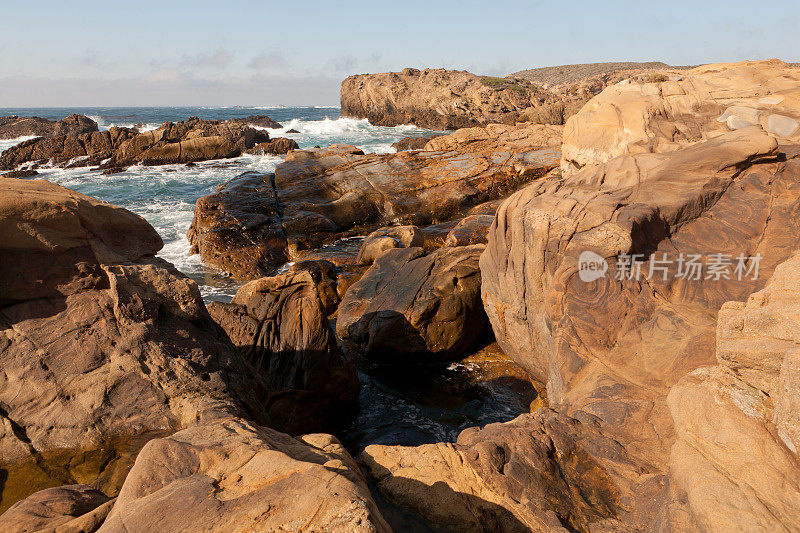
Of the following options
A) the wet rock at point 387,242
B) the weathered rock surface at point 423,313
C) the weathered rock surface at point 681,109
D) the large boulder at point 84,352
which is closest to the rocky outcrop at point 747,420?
the large boulder at point 84,352

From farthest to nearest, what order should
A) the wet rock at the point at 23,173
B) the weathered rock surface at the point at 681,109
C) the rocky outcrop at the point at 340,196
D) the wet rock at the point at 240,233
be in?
the wet rock at the point at 23,173 < the rocky outcrop at the point at 340,196 < the wet rock at the point at 240,233 < the weathered rock surface at the point at 681,109

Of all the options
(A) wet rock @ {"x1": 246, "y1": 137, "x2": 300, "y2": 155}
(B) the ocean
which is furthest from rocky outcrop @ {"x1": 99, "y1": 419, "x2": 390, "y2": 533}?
(A) wet rock @ {"x1": 246, "y1": 137, "x2": 300, "y2": 155}

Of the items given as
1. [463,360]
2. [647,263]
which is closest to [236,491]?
[647,263]

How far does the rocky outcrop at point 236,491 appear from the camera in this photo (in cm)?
278

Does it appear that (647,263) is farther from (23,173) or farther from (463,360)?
(23,173)

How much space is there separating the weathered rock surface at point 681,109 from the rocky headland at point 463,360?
621mm

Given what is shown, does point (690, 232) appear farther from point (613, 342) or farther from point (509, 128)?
point (509, 128)

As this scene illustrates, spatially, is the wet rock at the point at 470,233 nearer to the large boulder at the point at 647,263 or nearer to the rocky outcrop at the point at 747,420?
the large boulder at the point at 647,263

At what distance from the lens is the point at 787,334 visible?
409 cm

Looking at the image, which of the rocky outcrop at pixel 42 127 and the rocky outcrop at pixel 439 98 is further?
the rocky outcrop at pixel 439 98

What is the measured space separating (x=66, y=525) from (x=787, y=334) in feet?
19.0

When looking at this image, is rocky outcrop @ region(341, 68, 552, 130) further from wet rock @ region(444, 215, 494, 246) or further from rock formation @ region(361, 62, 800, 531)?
rock formation @ region(361, 62, 800, 531)

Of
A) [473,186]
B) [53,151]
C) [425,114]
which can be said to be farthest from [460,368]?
[425,114]

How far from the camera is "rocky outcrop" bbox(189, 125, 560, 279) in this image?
661 inches
